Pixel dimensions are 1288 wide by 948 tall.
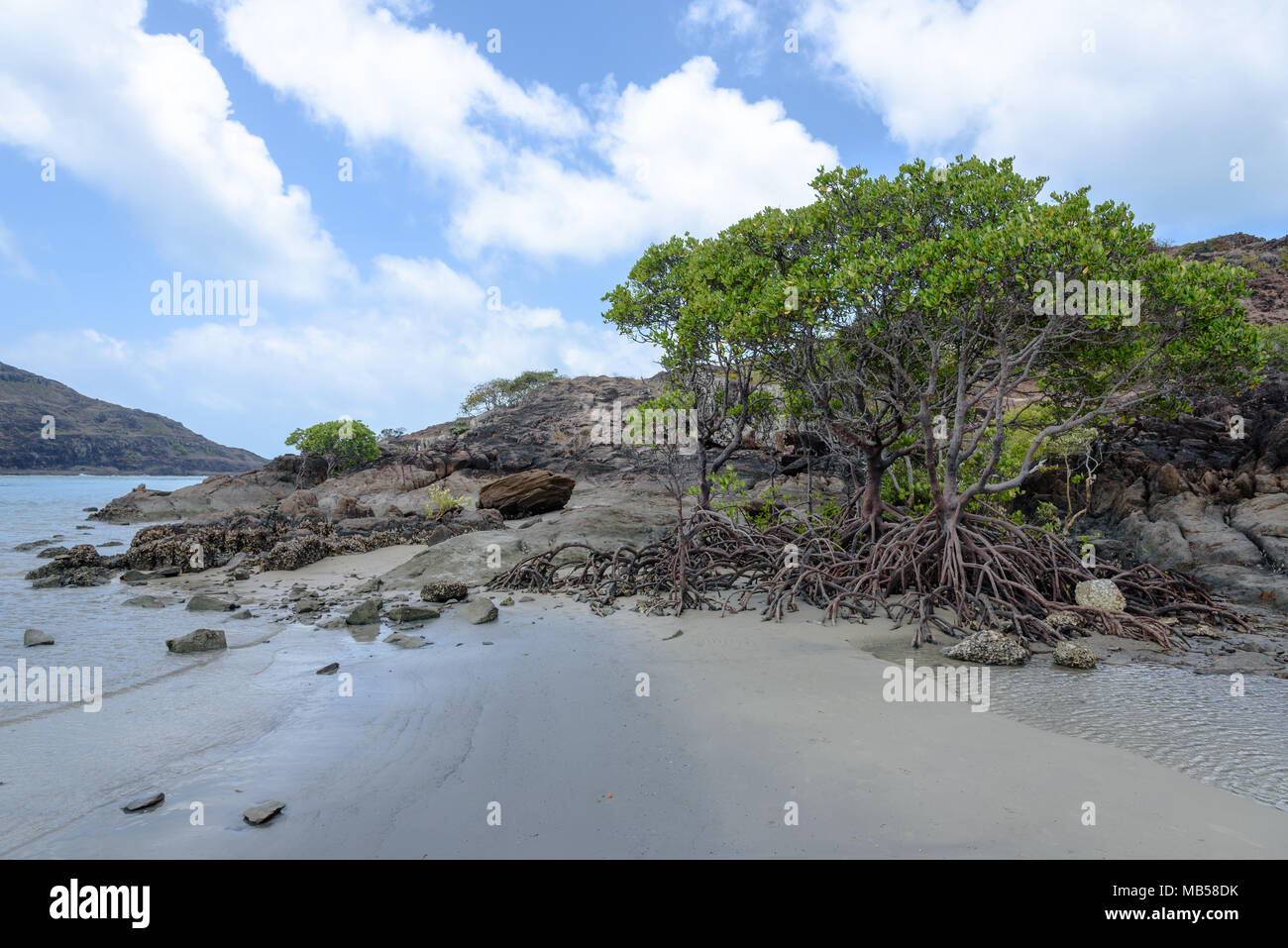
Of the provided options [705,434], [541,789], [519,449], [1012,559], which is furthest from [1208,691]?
[519,449]

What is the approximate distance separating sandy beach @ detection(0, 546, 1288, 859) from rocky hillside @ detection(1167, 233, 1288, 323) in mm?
20544

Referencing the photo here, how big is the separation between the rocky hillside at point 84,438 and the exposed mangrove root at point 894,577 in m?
117

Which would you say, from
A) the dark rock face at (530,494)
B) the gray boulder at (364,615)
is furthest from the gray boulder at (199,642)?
the dark rock face at (530,494)

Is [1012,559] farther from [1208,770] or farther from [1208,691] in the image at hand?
[1208,770]

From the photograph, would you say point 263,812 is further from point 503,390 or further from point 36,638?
point 503,390

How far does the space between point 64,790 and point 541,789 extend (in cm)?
358

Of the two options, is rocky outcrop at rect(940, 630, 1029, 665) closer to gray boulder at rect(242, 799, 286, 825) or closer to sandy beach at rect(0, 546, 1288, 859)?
sandy beach at rect(0, 546, 1288, 859)

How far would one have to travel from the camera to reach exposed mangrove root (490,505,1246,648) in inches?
369

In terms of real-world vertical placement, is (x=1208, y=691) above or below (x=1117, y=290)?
below

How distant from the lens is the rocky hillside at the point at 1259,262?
23.1 metres

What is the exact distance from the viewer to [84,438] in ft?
377

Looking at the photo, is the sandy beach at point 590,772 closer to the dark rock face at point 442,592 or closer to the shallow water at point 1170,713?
the shallow water at point 1170,713

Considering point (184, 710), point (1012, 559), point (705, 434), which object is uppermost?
point (705, 434)
